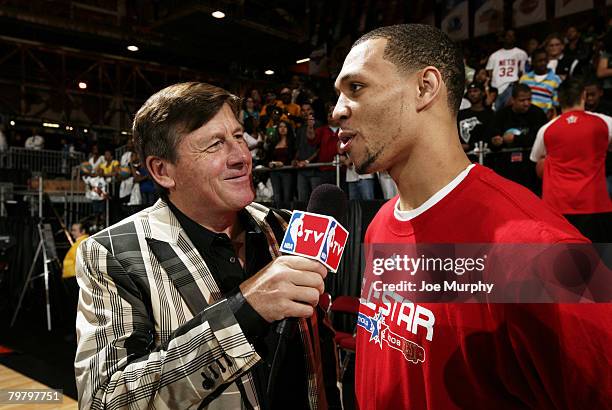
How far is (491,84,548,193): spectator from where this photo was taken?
4336 millimetres

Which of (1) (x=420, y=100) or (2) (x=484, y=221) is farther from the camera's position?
(1) (x=420, y=100)

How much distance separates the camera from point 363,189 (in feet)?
17.5

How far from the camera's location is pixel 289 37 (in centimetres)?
1195

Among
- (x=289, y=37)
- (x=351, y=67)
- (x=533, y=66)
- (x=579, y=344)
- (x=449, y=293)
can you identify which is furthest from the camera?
(x=289, y=37)

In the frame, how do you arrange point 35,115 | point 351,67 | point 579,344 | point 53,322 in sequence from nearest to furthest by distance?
point 579,344
point 351,67
point 53,322
point 35,115

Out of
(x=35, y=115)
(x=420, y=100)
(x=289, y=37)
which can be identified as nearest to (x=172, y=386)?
(x=420, y=100)

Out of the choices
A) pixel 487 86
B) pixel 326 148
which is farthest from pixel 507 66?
pixel 326 148

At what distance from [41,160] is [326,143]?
37.8ft

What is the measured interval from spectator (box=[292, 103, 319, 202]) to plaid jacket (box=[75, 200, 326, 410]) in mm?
4458

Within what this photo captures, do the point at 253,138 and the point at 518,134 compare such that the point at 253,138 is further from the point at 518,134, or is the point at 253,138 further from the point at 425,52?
the point at 425,52

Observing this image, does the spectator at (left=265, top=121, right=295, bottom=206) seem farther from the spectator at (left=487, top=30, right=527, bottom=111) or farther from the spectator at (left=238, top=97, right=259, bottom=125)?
the spectator at (left=487, top=30, right=527, bottom=111)

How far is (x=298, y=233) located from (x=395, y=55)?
0.51m

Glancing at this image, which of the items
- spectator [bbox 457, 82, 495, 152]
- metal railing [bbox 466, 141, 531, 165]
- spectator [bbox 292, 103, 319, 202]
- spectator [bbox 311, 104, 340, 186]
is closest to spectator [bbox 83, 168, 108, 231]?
spectator [bbox 292, 103, 319, 202]

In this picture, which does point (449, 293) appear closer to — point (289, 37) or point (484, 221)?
point (484, 221)
